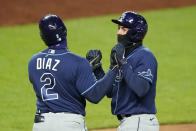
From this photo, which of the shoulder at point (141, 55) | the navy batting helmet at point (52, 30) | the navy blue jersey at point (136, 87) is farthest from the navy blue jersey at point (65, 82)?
the shoulder at point (141, 55)

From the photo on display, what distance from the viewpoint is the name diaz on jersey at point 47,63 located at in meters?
4.93

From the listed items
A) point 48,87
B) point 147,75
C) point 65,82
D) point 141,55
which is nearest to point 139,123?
point 147,75

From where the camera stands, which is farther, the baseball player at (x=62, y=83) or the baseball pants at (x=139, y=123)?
the baseball pants at (x=139, y=123)

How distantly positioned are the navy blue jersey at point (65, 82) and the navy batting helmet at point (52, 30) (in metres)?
0.12

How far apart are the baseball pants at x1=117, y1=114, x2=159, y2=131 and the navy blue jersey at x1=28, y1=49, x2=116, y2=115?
512 mm

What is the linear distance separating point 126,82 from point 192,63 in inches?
277

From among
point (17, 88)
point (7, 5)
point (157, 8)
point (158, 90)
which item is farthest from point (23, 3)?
point (158, 90)

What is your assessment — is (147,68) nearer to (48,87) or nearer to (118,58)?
(118,58)

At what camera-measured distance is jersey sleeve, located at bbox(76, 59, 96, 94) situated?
489 centimetres

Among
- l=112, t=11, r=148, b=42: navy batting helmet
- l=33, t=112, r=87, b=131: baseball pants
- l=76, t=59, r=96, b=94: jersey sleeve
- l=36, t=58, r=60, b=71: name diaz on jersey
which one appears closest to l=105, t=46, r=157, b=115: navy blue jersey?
l=112, t=11, r=148, b=42: navy batting helmet

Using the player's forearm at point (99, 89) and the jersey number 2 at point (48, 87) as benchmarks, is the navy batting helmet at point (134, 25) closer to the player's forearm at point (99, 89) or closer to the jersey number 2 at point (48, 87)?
the player's forearm at point (99, 89)

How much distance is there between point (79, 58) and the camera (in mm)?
4934

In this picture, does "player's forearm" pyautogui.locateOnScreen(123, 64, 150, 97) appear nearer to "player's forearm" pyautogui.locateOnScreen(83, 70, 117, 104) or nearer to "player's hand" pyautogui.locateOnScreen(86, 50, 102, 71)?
"player's forearm" pyautogui.locateOnScreen(83, 70, 117, 104)

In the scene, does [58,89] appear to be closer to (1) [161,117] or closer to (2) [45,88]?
(2) [45,88]
